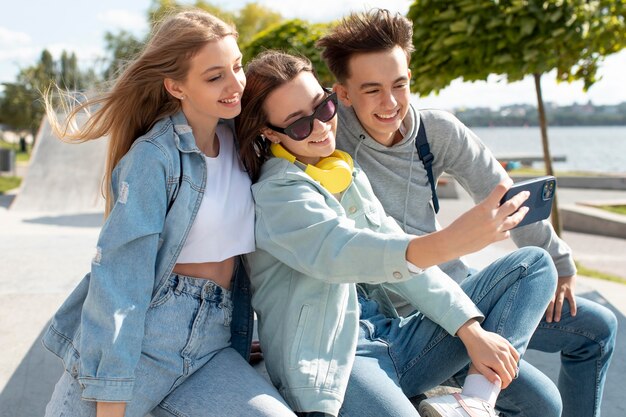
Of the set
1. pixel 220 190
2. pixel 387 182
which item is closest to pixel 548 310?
pixel 387 182

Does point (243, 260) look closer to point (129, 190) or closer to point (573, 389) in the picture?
point (129, 190)

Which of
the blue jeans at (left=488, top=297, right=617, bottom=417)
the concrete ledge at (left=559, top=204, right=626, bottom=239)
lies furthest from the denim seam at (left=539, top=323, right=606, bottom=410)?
the concrete ledge at (left=559, top=204, right=626, bottom=239)

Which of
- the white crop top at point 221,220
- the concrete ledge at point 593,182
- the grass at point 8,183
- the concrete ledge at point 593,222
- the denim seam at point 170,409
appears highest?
the white crop top at point 221,220

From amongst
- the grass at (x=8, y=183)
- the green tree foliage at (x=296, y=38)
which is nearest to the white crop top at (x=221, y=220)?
the green tree foliage at (x=296, y=38)

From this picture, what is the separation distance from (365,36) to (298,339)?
1.17 m

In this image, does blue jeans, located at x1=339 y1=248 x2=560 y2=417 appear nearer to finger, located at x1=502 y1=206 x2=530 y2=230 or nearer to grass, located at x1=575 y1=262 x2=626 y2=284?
finger, located at x1=502 y1=206 x2=530 y2=230

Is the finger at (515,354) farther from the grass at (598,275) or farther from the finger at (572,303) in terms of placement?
the grass at (598,275)

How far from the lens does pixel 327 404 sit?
2.04 meters

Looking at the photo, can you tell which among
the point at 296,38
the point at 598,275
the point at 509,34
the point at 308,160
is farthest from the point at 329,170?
the point at 296,38

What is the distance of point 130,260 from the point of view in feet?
6.58

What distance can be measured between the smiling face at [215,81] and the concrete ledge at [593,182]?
1675 cm

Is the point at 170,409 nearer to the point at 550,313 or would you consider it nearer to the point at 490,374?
the point at 490,374

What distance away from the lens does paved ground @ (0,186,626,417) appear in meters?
3.30

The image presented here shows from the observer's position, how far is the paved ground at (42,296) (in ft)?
10.8
